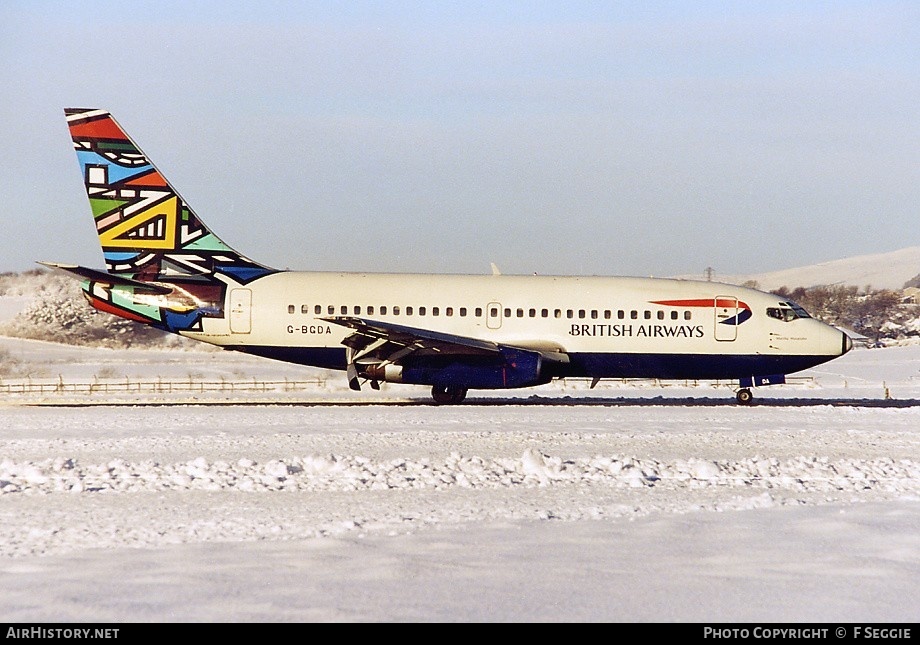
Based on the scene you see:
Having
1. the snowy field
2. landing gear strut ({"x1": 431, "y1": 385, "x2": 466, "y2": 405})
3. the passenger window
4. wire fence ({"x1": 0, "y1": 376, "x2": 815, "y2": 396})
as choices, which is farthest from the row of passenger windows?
wire fence ({"x1": 0, "y1": 376, "x2": 815, "y2": 396})

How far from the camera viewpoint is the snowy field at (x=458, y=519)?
24.8 feet

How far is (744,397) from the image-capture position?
1125 inches

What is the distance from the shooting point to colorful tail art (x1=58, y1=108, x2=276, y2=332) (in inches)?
1137

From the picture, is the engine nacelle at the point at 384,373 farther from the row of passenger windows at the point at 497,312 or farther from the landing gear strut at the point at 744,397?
the landing gear strut at the point at 744,397

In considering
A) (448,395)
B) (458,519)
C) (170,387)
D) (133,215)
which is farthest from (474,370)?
(458,519)

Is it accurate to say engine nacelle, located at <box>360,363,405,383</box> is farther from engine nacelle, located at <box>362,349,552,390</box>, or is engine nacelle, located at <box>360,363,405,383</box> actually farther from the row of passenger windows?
the row of passenger windows

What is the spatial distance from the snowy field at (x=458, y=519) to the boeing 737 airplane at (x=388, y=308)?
5347 mm

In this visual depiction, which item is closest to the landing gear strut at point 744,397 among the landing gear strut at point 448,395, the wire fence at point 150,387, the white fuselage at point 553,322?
the white fuselage at point 553,322

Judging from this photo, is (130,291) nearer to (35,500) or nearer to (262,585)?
(35,500)

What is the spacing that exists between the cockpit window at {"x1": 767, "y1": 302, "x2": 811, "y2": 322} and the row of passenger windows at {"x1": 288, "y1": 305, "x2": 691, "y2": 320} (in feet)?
8.15

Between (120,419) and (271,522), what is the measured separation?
13.2 m
